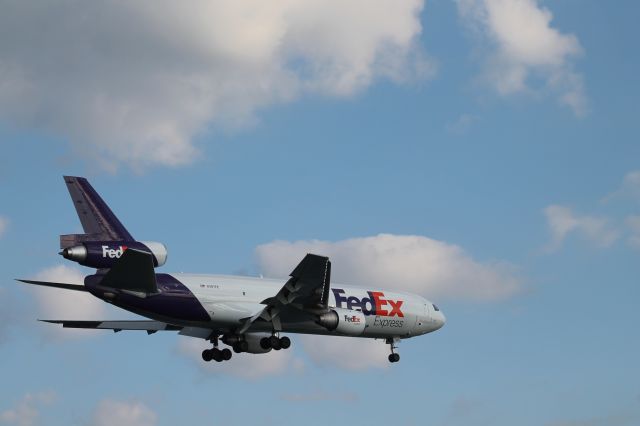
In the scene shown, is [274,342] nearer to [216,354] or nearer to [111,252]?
[216,354]

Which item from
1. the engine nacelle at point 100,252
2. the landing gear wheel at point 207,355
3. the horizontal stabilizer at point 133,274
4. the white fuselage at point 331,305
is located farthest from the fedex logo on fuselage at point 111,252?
the landing gear wheel at point 207,355

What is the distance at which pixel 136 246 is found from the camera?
44.1 meters

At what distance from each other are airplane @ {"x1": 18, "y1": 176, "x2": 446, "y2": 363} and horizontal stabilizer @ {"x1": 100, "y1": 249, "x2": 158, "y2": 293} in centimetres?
4

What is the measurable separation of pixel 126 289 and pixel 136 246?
7.07ft

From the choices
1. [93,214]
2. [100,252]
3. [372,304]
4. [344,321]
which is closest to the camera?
[100,252]

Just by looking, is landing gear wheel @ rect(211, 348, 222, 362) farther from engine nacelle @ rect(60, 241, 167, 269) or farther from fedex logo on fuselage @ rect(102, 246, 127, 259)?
fedex logo on fuselage @ rect(102, 246, 127, 259)

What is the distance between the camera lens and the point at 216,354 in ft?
168

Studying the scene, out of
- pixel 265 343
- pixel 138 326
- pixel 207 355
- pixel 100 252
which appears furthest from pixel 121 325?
pixel 100 252

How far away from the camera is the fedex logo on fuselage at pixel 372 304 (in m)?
50.0

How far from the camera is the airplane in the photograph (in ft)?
140

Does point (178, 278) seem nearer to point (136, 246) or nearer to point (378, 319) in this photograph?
point (136, 246)

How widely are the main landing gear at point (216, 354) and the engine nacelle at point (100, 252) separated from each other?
8.47m

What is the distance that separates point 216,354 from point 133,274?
10823 millimetres

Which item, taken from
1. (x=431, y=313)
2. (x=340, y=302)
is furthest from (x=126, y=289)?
(x=431, y=313)
